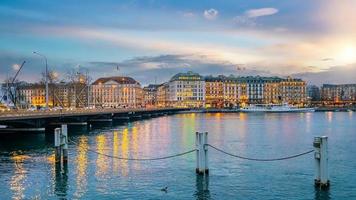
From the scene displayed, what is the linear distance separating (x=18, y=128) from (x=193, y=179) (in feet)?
184

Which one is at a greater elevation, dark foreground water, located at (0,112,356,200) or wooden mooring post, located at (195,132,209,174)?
wooden mooring post, located at (195,132,209,174)

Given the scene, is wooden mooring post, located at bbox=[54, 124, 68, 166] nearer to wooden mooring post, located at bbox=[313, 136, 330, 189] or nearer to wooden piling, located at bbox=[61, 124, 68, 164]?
wooden piling, located at bbox=[61, 124, 68, 164]

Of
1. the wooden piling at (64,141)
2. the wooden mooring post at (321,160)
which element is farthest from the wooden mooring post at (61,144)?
the wooden mooring post at (321,160)

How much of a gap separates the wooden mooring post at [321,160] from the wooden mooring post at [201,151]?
773cm

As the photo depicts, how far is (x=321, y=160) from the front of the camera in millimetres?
28922

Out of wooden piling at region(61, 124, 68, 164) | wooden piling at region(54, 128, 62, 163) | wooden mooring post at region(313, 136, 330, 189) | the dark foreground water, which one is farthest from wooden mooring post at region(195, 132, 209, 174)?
wooden piling at region(54, 128, 62, 163)

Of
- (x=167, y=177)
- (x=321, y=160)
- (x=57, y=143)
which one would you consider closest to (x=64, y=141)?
(x=57, y=143)

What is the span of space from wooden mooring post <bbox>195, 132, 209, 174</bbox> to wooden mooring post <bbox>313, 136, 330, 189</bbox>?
7733mm

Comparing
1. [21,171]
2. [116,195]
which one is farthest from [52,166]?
[116,195]

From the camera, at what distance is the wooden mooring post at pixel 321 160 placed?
28.7 m

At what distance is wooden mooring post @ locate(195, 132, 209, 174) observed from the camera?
33.0m

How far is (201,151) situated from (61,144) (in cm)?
1469

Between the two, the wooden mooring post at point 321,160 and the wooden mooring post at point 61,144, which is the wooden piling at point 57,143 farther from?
the wooden mooring post at point 321,160

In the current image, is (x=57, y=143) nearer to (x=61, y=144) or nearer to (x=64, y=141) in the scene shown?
(x=64, y=141)
